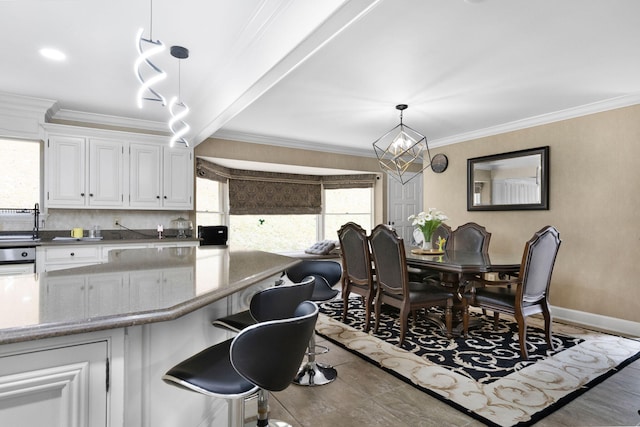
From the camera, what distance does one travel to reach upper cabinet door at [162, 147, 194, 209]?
433 cm

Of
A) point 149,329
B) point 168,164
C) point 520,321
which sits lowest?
point 520,321

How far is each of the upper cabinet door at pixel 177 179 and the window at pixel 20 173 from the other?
127 cm

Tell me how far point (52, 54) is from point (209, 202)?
9.19ft

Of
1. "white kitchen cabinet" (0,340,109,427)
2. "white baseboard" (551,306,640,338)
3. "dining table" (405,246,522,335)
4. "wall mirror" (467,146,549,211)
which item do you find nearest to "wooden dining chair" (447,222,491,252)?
"dining table" (405,246,522,335)

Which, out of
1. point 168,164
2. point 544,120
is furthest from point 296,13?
point 544,120

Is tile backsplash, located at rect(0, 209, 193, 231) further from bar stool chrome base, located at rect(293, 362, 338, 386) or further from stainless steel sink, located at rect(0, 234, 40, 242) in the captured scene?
bar stool chrome base, located at rect(293, 362, 338, 386)

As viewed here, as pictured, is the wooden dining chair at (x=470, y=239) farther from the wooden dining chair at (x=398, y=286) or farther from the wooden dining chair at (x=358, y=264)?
the wooden dining chair at (x=358, y=264)

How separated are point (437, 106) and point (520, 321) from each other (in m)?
2.37

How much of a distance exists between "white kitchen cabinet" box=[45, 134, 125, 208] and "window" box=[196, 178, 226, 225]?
1.07m

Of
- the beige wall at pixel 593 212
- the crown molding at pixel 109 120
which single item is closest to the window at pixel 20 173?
the crown molding at pixel 109 120

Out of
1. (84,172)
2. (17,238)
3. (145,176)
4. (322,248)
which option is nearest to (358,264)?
(322,248)

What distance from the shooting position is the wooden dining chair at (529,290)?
8.91 feet

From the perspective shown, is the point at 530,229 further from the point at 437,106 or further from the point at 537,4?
the point at 537,4

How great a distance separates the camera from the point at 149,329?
3.68 ft
